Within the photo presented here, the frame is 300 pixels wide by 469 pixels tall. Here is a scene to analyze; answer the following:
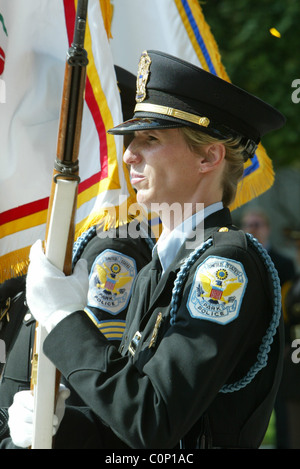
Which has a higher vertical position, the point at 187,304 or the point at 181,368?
the point at 187,304

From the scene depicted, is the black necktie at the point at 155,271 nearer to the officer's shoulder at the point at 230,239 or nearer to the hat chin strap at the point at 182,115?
the officer's shoulder at the point at 230,239

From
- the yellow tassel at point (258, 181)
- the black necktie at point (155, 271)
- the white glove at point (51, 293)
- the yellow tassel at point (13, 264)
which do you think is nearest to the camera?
the white glove at point (51, 293)

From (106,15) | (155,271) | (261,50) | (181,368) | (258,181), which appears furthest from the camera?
(261,50)

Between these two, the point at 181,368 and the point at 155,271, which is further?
the point at 155,271

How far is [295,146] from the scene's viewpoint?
33.6ft

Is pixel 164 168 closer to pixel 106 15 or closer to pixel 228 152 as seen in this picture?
pixel 228 152

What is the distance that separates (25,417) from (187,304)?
561 millimetres

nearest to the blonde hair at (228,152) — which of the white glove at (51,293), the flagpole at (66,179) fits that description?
the flagpole at (66,179)

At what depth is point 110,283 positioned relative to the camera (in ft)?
9.21

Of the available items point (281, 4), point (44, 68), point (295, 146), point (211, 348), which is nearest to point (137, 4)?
point (44, 68)

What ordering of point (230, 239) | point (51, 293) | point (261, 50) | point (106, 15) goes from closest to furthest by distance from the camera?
point (51, 293) < point (230, 239) < point (106, 15) < point (261, 50)

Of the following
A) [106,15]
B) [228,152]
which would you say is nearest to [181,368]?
[228,152]

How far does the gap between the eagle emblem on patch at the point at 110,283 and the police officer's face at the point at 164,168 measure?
1.86 ft

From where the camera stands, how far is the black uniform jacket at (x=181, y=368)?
1.94 metres
